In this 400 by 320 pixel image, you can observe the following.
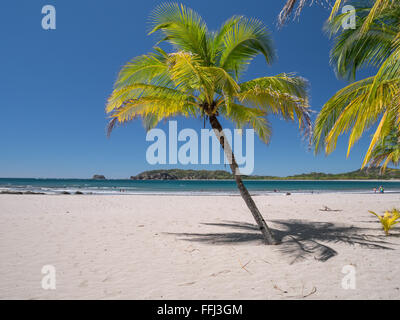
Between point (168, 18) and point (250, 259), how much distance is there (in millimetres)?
5334

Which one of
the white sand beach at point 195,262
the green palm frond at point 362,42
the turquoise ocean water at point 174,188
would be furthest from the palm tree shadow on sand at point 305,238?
the turquoise ocean water at point 174,188

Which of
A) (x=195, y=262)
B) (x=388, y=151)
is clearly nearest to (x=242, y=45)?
(x=195, y=262)

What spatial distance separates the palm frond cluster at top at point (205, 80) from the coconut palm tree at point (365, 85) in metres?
0.65

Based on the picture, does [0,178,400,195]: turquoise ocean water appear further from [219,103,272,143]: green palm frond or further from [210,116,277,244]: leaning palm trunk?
[210,116,277,244]: leaning palm trunk

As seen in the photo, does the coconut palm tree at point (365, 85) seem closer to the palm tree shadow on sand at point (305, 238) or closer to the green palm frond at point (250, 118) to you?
the green palm frond at point (250, 118)

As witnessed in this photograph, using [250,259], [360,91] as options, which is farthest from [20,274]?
[360,91]

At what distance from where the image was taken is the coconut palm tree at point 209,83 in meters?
4.75

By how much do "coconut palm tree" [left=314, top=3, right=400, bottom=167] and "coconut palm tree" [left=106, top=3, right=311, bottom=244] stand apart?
2.12 feet

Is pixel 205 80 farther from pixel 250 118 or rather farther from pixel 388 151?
pixel 388 151

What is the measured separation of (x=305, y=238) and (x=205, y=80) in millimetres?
4478

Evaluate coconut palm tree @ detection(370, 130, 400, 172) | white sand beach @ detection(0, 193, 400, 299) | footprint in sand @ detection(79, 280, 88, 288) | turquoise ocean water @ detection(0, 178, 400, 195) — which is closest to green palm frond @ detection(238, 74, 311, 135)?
white sand beach @ detection(0, 193, 400, 299)

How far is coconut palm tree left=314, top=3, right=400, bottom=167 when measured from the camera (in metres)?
3.61

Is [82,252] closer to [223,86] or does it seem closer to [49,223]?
[49,223]
